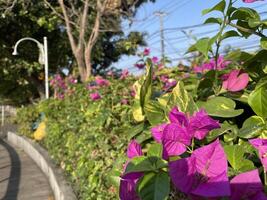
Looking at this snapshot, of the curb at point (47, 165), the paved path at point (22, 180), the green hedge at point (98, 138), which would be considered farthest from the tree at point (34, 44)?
the green hedge at point (98, 138)

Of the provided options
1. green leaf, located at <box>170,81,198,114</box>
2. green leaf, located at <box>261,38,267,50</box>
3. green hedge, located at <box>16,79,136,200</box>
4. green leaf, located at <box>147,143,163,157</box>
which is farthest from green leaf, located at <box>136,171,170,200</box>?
green hedge, located at <box>16,79,136,200</box>

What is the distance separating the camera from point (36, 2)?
54.7ft

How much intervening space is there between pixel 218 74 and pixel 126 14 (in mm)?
8343

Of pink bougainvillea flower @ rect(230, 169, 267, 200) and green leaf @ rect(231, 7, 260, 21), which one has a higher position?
green leaf @ rect(231, 7, 260, 21)

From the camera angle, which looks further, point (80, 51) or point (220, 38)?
point (80, 51)

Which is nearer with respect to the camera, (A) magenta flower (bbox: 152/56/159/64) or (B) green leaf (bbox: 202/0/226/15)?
(B) green leaf (bbox: 202/0/226/15)

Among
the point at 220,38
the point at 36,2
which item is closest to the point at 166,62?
the point at 220,38

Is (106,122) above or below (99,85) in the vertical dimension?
below

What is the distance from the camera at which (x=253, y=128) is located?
52.9 inches

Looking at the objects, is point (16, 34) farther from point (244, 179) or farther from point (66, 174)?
point (244, 179)

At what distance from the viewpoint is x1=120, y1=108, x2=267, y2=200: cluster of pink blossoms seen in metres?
1.02

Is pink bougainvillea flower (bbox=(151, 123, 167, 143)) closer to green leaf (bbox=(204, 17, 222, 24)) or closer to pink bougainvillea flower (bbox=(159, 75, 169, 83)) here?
green leaf (bbox=(204, 17, 222, 24))

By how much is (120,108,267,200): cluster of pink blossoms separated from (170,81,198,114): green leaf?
0.20m

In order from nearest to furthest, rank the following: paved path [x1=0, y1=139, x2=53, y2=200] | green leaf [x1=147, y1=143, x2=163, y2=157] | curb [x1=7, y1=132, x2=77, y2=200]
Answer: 1. green leaf [x1=147, y1=143, x2=163, y2=157]
2. curb [x1=7, y1=132, x2=77, y2=200]
3. paved path [x1=0, y1=139, x2=53, y2=200]
